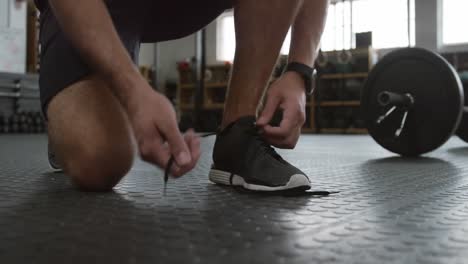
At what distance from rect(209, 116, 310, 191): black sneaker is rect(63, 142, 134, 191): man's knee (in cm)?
18

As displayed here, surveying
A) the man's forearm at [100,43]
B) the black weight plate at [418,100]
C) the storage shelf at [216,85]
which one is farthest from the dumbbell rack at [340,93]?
the man's forearm at [100,43]

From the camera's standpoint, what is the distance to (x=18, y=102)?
5.74 meters

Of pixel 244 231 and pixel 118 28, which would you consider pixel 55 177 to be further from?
pixel 244 231

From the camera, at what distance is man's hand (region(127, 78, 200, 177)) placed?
0.62 metres

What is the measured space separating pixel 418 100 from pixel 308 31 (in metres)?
1.12

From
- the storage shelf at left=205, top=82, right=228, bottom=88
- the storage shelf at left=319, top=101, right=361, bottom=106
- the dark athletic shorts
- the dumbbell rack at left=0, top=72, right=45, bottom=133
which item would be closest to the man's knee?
the dark athletic shorts

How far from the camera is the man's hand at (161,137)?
620 millimetres

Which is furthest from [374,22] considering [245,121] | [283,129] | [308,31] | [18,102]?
[283,129]

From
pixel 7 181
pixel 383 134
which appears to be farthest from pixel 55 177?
pixel 383 134

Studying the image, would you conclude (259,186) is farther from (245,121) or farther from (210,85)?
(210,85)

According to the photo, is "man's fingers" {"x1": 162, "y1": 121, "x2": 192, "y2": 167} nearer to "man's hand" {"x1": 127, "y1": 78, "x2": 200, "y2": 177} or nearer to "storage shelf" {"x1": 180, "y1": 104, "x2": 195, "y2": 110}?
"man's hand" {"x1": 127, "y1": 78, "x2": 200, "y2": 177}

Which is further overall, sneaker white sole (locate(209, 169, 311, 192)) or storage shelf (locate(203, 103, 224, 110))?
storage shelf (locate(203, 103, 224, 110))

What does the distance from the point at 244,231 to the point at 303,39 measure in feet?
1.77

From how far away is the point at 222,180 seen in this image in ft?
3.46
